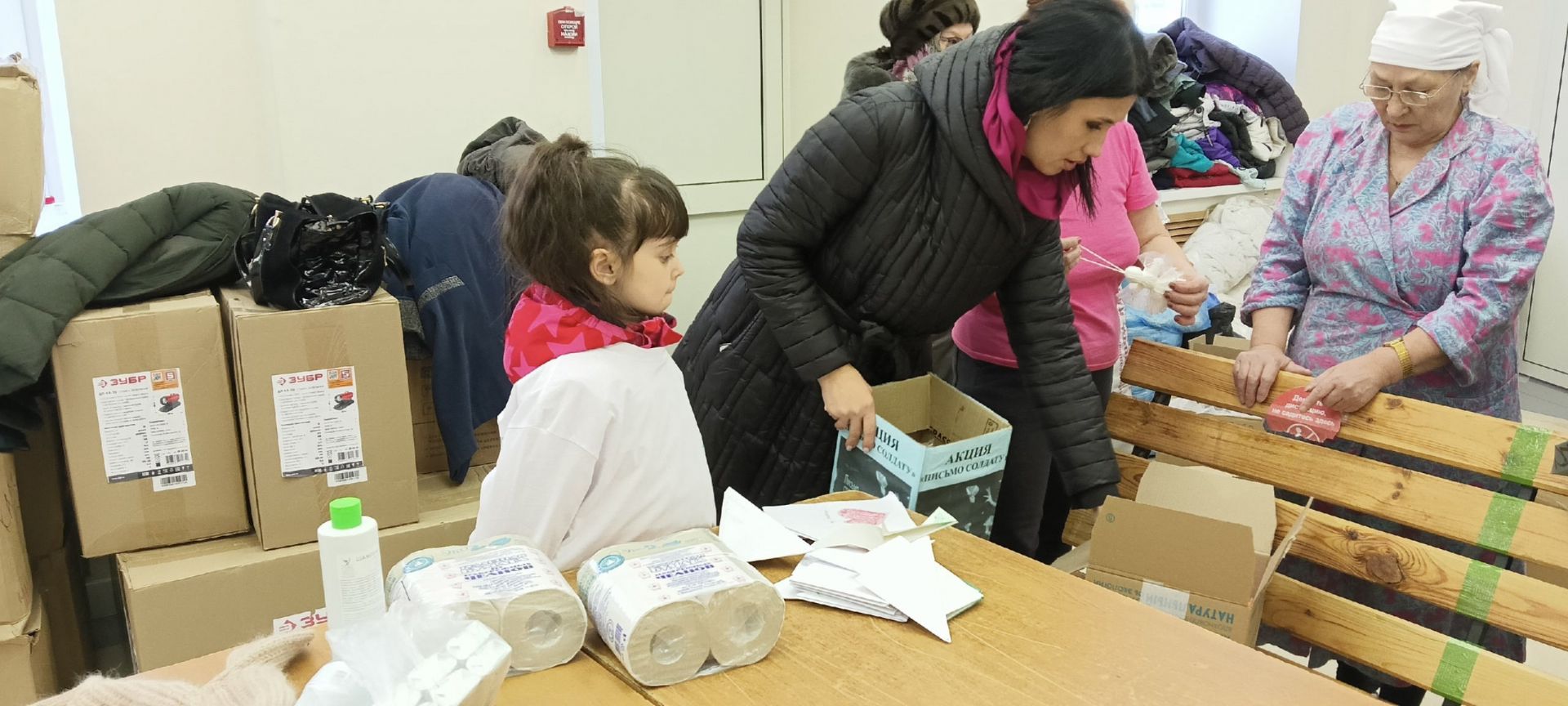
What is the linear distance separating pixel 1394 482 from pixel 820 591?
38.9 inches

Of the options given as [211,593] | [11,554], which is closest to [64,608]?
[11,554]

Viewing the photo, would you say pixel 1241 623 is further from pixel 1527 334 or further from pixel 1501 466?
pixel 1527 334

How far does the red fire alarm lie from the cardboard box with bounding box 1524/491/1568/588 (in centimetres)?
274

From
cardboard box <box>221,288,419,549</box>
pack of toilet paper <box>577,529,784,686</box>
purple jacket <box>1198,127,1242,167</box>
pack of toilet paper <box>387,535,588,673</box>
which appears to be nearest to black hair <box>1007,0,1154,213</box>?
pack of toilet paper <box>577,529,784,686</box>

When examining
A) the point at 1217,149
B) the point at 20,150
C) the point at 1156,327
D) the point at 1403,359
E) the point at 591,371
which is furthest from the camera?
the point at 1217,149

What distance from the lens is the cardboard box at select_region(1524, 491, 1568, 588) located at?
165 cm

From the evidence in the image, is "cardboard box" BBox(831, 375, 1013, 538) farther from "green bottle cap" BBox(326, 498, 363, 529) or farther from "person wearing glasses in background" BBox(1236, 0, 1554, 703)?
"green bottle cap" BBox(326, 498, 363, 529)

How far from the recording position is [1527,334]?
487 centimetres

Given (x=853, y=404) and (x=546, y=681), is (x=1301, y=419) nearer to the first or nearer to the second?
(x=853, y=404)

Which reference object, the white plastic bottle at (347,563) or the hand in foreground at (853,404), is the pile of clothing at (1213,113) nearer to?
the hand in foreground at (853,404)

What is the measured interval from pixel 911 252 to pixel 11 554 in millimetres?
1717

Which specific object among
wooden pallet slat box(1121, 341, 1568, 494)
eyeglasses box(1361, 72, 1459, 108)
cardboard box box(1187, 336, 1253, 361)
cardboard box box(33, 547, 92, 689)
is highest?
eyeglasses box(1361, 72, 1459, 108)

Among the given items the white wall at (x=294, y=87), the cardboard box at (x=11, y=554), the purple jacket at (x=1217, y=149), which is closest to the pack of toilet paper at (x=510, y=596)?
the cardboard box at (x=11, y=554)

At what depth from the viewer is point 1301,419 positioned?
1765mm
